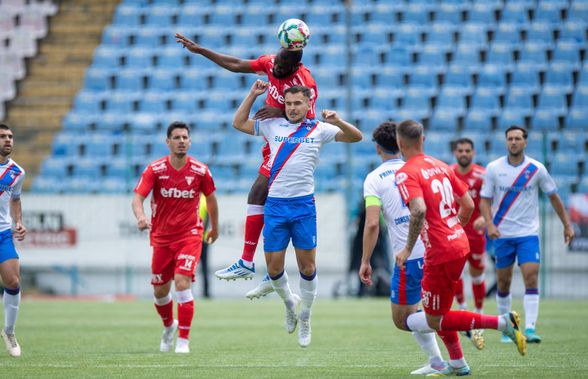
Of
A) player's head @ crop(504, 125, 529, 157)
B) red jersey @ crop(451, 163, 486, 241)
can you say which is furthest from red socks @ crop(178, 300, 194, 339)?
red jersey @ crop(451, 163, 486, 241)

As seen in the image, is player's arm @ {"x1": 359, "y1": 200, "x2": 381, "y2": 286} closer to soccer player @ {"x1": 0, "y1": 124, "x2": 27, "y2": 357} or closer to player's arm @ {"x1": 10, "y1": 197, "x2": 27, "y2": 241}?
soccer player @ {"x1": 0, "y1": 124, "x2": 27, "y2": 357}

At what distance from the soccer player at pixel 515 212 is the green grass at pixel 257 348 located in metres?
0.76

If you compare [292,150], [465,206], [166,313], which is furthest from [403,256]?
[166,313]

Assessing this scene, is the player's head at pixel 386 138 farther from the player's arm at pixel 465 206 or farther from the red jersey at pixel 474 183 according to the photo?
the red jersey at pixel 474 183

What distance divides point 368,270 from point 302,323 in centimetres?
196

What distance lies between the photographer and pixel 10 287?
10.6 metres

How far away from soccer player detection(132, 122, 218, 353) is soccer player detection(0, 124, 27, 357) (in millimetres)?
1444

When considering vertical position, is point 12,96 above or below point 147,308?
above

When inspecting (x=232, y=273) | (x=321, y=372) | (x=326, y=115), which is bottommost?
(x=321, y=372)

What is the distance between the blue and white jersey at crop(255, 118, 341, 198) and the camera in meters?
9.55

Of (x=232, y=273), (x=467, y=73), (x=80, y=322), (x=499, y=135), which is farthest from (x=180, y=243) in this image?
(x=467, y=73)

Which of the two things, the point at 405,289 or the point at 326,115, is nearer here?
the point at 405,289

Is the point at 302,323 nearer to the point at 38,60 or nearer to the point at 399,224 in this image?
the point at 399,224

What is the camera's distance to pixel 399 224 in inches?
349
